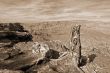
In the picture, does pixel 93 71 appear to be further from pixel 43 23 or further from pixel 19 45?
pixel 43 23

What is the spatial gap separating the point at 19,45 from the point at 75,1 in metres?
24.9

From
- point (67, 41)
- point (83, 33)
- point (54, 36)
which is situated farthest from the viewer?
point (54, 36)

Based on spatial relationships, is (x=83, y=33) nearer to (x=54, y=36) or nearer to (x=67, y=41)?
(x=67, y=41)

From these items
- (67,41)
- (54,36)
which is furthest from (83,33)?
(54,36)

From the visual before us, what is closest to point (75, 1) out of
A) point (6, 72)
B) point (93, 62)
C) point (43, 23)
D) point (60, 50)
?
point (43, 23)

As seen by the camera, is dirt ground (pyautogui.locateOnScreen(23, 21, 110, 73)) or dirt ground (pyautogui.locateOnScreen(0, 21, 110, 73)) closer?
dirt ground (pyautogui.locateOnScreen(0, 21, 110, 73))

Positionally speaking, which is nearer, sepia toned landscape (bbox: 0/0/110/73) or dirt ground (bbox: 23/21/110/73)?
sepia toned landscape (bbox: 0/0/110/73)

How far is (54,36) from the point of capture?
974 inches

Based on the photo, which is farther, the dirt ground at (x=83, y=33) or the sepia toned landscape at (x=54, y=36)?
the dirt ground at (x=83, y=33)

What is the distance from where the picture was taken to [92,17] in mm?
30547

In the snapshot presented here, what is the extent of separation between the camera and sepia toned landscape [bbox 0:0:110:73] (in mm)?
13570

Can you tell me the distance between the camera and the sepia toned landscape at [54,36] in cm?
1357

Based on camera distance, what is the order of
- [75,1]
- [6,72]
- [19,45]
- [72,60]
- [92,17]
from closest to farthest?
[6,72]
[72,60]
[19,45]
[92,17]
[75,1]

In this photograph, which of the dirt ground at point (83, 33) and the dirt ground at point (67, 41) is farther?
the dirt ground at point (83, 33)
